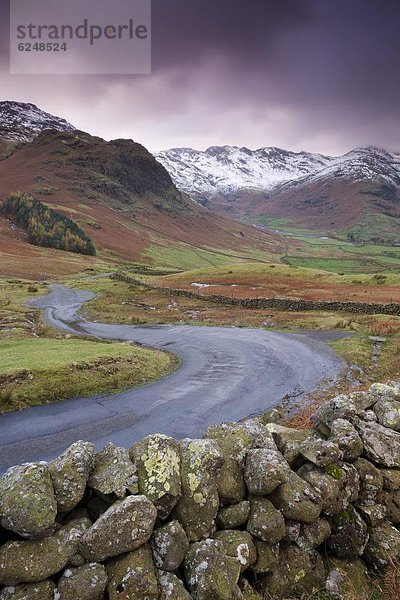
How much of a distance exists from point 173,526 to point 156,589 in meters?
1.04

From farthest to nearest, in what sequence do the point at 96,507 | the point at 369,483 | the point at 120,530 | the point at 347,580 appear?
the point at 369,483
the point at 347,580
the point at 96,507
the point at 120,530

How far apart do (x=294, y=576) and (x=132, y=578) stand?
3.41 meters

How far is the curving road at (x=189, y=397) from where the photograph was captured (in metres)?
18.1

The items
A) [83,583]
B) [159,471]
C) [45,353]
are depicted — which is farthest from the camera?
[45,353]

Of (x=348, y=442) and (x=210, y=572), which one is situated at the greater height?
(x=348, y=442)

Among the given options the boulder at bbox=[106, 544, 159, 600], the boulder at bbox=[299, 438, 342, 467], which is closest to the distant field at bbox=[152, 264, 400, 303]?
the boulder at bbox=[299, 438, 342, 467]

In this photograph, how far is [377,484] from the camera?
898 cm

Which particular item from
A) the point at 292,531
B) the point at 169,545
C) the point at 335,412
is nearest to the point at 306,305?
the point at 335,412

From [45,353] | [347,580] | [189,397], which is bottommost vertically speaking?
[189,397]

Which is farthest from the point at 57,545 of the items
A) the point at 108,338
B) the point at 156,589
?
the point at 108,338

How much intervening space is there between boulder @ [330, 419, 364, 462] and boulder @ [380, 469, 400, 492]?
738mm

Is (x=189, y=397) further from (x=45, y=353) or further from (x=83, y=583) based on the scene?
(x=83, y=583)

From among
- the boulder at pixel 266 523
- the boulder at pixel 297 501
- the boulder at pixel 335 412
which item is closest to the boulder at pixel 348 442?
the boulder at pixel 335 412

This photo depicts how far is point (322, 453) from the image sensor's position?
8844 mm
